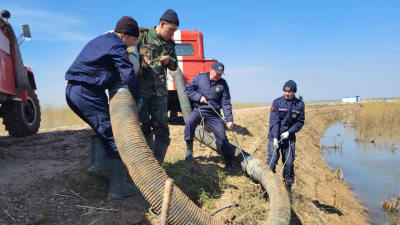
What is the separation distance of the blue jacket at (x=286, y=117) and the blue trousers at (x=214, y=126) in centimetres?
77

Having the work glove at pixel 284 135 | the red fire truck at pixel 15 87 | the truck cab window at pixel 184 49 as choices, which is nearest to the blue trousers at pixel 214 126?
the work glove at pixel 284 135

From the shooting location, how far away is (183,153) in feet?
19.4

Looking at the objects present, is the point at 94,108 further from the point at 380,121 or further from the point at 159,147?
the point at 380,121

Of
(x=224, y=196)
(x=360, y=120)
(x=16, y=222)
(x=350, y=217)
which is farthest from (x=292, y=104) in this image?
(x=360, y=120)

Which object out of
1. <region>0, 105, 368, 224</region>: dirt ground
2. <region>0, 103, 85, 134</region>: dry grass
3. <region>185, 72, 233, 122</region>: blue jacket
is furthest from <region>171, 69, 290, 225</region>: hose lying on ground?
<region>0, 103, 85, 134</region>: dry grass

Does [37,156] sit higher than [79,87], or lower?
lower

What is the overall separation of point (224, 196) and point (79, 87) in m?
2.45

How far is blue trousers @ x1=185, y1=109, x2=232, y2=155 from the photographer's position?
17.4 ft

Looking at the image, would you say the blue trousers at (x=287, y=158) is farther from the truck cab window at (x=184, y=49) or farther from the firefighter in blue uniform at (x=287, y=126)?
the truck cab window at (x=184, y=49)

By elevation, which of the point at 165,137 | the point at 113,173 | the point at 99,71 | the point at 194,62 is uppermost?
the point at 194,62

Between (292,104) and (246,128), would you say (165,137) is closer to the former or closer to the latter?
(292,104)

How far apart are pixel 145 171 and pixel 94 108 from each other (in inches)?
39.7

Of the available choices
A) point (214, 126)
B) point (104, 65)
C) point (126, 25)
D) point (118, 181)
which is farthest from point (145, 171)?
point (214, 126)

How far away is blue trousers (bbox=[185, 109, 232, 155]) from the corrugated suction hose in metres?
2.49
